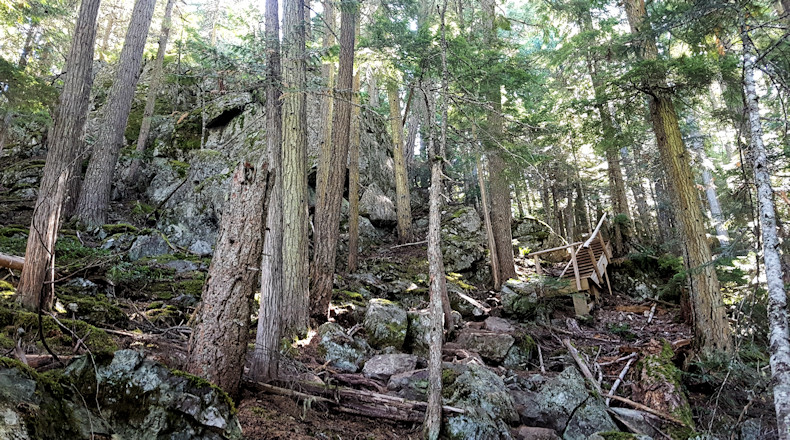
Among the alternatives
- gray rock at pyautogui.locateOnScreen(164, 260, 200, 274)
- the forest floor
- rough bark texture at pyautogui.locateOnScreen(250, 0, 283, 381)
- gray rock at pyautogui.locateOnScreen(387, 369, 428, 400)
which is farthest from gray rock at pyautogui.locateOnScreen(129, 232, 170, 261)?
gray rock at pyautogui.locateOnScreen(387, 369, 428, 400)

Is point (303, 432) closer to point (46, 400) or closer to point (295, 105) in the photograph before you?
point (46, 400)

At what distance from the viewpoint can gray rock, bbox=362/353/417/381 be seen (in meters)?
6.06

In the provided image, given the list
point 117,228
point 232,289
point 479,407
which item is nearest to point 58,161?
point 232,289

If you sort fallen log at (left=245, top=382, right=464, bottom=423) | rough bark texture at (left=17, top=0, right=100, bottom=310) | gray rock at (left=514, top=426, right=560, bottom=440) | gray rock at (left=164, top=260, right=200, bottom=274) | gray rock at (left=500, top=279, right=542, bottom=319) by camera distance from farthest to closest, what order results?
gray rock at (left=500, top=279, right=542, bottom=319) → gray rock at (left=164, top=260, right=200, bottom=274) → rough bark texture at (left=17, top=0, right=100, bottom=310) → gray rock at (left=514, top=426, right=560, bottom=440) → fallen log at (left=245, top=382, right=464, bottom=423)

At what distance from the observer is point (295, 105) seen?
6.83 metres

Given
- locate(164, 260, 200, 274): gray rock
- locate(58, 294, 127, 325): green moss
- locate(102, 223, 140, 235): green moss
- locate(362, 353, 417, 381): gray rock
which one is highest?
locate(102, 223, 140, 235): green moss

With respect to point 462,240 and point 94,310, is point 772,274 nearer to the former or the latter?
point 94,310

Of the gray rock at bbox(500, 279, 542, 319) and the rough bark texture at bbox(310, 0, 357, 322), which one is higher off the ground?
the rough bark texture at bbox(310, 0, 357, 322)

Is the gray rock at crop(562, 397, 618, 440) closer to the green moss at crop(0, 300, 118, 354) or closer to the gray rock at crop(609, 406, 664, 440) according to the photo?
the gray rock at crop(609, 406, 664, 440)

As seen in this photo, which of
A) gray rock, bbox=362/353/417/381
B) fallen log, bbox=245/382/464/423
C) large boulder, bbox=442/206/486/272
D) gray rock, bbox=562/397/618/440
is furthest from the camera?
large boulder, bbox=442/206/486/272

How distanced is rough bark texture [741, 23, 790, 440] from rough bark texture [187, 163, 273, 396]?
5.31m

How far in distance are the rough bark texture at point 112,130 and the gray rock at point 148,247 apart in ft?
6.40

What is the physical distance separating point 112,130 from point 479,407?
12.5m

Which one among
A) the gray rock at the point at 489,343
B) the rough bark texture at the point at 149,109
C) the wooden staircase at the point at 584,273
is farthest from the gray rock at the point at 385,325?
the rough bark texture at the point at 149,109
